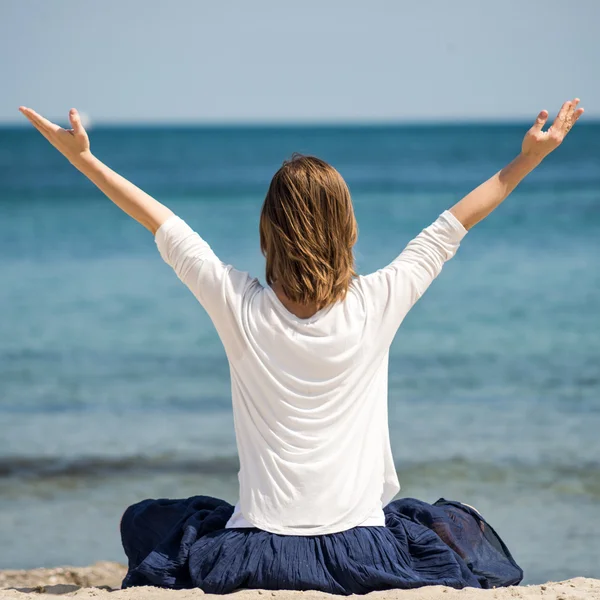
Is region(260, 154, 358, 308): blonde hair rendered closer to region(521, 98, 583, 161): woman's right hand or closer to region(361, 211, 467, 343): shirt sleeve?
region(361, 211, 467, 343): shirt sleeve

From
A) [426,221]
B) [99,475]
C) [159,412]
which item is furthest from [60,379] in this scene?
[426,221]

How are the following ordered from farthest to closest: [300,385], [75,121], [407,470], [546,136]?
[407,470]
[546,136]
[75,121]
[300,385]

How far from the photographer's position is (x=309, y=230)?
2.52 meters

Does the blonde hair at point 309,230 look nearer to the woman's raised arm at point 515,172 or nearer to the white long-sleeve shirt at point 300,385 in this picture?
the white long-sleeve shirt at point 300,385

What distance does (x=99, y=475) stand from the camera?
554cm

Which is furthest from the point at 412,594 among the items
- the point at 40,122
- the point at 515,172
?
the point at 40,122

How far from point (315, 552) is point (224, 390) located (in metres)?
4.75

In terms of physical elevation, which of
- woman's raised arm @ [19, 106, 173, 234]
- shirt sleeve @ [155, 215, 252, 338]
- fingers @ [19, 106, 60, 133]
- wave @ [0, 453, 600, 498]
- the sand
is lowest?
the sand

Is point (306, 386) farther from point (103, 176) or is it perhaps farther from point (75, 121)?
point (75, 121)

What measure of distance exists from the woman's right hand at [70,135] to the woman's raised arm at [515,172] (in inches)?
40.7

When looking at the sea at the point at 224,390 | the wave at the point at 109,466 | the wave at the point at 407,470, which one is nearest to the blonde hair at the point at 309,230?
the sea at the point at 224,390

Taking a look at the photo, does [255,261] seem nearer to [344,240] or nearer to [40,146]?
[344,240]

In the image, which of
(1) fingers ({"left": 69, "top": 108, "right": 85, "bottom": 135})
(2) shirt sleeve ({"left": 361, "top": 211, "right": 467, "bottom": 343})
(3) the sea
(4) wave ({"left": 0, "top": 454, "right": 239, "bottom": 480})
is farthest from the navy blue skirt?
(4) wave ({"left": 0, "top": 454, "right": 239, "bottom": 480})

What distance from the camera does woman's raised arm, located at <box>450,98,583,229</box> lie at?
8.82 ft
